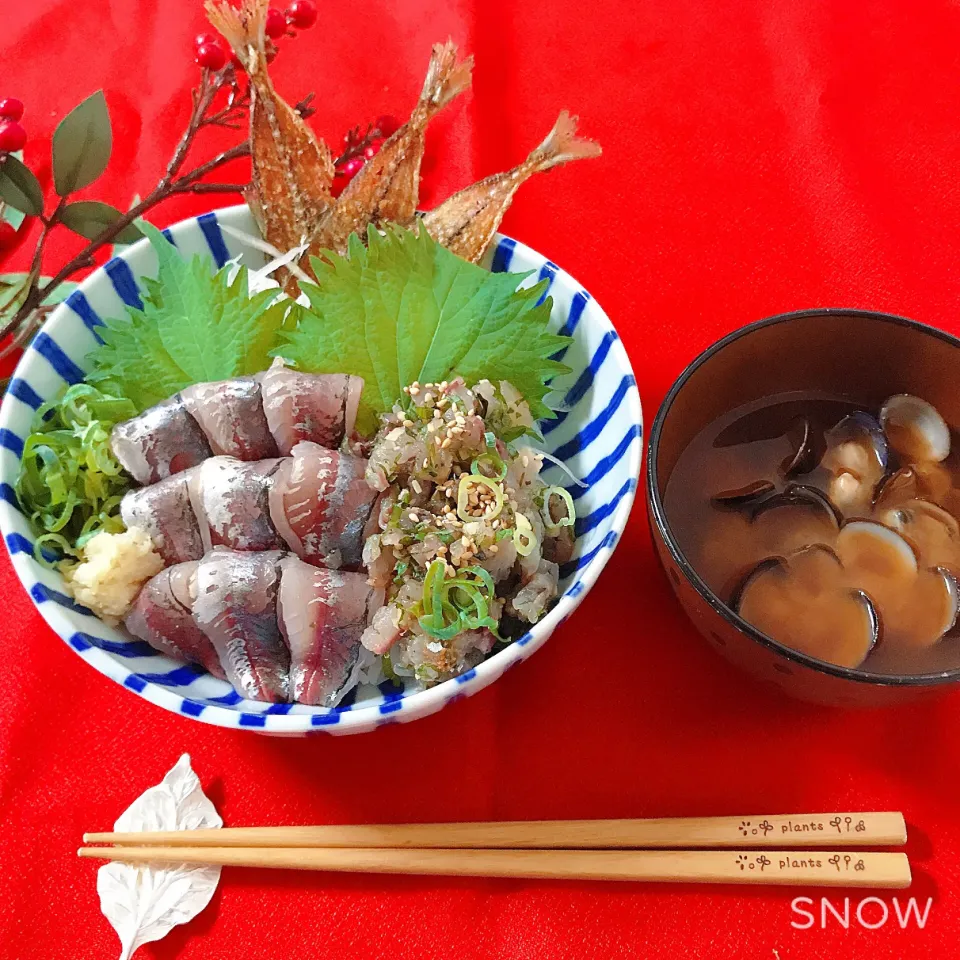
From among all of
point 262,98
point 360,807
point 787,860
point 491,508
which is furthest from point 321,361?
point 787,860

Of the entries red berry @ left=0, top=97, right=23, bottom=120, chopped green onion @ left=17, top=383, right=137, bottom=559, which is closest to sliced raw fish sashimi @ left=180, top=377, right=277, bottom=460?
chopped green onion @ left=17, top=383, right=137, bottom=559

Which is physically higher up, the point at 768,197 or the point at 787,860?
the point at 768,197

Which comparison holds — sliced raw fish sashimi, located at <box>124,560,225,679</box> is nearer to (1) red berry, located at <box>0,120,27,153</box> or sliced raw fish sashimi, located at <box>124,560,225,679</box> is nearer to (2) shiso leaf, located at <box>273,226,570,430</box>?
(2) shiso leaf, located at <box>273,226,570,430</box>

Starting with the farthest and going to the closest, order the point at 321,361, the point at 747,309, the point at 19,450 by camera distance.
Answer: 1. the point at 747,309
2. the point at 321,361
3. the point at 19,450

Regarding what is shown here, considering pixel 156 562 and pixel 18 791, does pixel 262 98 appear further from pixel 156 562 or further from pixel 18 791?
pixel 18 791

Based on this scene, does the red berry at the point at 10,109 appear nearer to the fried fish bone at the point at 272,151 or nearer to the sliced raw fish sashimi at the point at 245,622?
the fried fish bone at the point at 272,151

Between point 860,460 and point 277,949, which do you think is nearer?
point 277,949

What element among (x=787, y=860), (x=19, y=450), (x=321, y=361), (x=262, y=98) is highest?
(x=262, y=98)

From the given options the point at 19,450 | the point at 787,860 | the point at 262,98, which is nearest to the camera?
the point at 787,860
